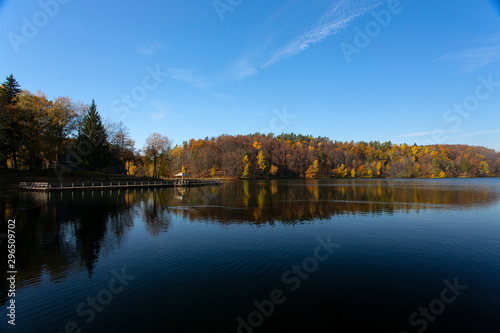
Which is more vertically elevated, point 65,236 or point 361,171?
point 361,171

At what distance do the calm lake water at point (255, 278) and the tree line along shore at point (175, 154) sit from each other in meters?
39.7

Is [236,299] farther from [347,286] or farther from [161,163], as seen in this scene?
[161,163]

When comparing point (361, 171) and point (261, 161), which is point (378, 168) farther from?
point (261, 161)

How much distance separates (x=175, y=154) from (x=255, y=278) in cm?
11899

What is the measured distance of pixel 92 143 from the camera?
5262 cm

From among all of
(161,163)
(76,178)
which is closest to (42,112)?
(76,178)

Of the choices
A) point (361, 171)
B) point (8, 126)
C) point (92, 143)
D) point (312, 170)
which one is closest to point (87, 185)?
point (92, 143)

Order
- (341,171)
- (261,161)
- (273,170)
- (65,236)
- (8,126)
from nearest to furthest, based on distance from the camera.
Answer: (65,236) < (8,126) < (261,161) < (273,170) < (341,171)

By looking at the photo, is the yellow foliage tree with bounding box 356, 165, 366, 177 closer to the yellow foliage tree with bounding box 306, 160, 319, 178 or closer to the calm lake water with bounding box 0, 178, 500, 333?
the yellow foliage tree with bounding box 306, 160, 319, 178

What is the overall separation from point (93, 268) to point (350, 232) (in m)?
14.4

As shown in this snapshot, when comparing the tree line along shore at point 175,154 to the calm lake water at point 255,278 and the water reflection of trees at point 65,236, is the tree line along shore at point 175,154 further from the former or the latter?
the calm lake water at point 255,278

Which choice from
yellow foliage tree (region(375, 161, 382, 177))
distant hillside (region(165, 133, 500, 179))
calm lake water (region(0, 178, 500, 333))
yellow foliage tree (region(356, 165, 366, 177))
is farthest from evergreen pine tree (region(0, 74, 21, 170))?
yellow foliage tree (region(375, 161, 382, 177))

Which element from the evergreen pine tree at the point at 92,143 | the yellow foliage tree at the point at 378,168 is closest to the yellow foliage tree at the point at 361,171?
the yellow foliage tree at the point at 378,168

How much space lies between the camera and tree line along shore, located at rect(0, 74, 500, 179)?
48.6 m
